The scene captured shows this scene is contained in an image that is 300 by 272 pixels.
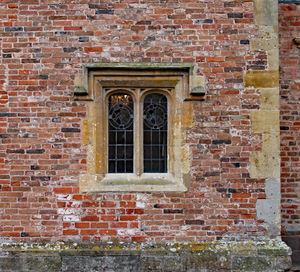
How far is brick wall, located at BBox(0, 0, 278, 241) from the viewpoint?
440 centimetres

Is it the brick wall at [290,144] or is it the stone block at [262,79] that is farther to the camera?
the brick wall at [290,144]

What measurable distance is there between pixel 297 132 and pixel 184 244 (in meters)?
2.64

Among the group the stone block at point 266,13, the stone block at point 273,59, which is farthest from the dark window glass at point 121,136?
the stone block at point 266,13

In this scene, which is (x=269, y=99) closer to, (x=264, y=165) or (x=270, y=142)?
(x=270, y=142)

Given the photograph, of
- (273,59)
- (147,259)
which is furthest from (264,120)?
(147,259)

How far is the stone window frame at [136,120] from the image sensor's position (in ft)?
14.5

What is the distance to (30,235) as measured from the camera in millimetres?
4410

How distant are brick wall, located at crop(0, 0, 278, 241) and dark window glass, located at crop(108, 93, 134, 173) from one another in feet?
1.36

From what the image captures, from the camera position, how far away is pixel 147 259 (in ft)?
14.0

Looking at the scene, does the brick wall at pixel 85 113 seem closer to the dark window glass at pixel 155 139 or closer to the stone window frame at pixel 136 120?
the stone window frame at pixel 136 120

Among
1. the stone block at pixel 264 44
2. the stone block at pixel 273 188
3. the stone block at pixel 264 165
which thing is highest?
the stone block at pixel 264 44

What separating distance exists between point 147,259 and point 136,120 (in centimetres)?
196

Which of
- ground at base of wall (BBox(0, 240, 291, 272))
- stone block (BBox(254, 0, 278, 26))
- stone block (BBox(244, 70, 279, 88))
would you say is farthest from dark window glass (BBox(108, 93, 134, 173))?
stone block (BBox(254, 0, 278, 26))

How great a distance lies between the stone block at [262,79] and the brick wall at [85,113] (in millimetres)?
85
